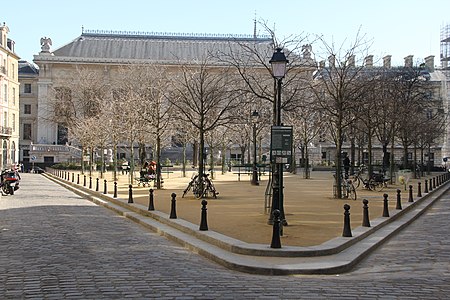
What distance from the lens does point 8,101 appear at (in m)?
78.6

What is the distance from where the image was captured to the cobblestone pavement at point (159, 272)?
9.05 m

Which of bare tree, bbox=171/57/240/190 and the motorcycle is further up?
bare tree, bbox=171/57/240/190

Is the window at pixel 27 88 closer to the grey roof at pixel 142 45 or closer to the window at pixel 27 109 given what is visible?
the window at pixel 27 109

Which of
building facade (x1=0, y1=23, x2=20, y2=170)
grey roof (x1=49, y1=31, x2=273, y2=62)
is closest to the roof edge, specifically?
grey roof (x1=49, y1=31, x2=273, y2=62)

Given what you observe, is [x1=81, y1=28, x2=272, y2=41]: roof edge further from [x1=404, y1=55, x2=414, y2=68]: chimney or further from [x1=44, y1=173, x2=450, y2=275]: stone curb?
[x1=44, y1=173, x2=450, y2=275]: stone curb

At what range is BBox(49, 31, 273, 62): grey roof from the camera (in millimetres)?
100000

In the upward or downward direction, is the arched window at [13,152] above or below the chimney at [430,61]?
below

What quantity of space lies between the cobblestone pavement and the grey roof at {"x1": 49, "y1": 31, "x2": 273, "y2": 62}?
84673 millimetres

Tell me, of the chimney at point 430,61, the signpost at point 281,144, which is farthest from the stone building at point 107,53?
the signpost at point 281,144

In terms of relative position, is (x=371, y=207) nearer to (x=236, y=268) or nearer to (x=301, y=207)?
(x=301, y=207)

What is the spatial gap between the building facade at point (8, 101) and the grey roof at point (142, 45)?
57.5 ft

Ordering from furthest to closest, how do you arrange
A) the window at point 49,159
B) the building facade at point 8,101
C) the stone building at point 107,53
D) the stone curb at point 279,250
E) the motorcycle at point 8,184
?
the stone building at point 107,53
the window at point 49,159
the building facade at point 8,101
the motorcycle at point 8,184
the stone curb at point 279,250

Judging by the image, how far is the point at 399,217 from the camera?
21125 millimetres

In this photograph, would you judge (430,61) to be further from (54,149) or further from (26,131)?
(26,131)
